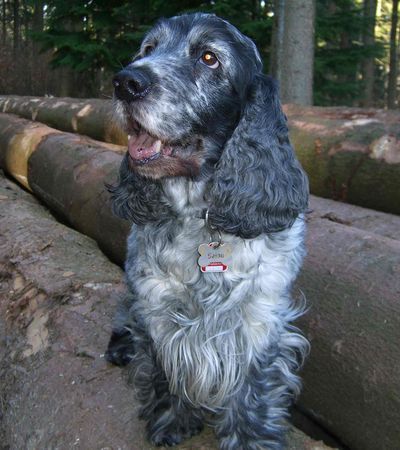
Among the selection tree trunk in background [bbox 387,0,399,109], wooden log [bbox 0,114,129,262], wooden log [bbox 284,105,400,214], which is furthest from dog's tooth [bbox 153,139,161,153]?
tree trunk in background [bbox 387,0,399,109]

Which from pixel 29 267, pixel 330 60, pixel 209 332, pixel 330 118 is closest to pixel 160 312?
pixel 209 332

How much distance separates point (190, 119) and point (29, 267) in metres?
2.05

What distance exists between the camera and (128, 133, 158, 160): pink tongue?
7.70 ft

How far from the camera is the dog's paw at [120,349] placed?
293 centimetres

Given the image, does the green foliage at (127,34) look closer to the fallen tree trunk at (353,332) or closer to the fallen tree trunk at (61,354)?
the fallen tree trunk at (61,354)

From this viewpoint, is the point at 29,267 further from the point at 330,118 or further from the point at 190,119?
the point at 330,118

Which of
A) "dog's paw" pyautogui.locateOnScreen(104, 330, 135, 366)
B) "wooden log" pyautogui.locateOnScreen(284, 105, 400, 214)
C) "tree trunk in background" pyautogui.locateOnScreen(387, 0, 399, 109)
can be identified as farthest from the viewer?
"tree trunk in background" pyautogui.locateOnScreen(387, 0, 399, 109)

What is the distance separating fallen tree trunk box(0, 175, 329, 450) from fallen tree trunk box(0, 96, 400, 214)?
4.06 feet

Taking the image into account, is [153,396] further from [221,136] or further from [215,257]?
[221,136]

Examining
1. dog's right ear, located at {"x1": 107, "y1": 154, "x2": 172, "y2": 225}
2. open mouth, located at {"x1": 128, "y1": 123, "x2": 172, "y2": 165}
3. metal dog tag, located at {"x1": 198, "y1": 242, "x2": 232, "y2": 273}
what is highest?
open mouth, located at {"x1": 128, "y1": 123, "x2": 172, "y2": 165}

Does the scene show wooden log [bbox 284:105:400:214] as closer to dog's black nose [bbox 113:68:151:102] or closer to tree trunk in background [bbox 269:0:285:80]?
dog's black nose [bbox 113:68:151:102]

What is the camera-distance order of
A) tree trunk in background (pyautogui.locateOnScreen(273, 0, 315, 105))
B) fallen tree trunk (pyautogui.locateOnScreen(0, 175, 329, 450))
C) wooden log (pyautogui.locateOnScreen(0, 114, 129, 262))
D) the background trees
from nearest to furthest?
fallen tree trunk (pyautogui.locateOnScreen(0, 175, 329, 450)) < wooden log (pyautogui.locateOnScreen(0, 114, 129, 262)) < tree trunk in background (pyautogui.locateOnScreen(273, 0, 315, 105)) < the background trees

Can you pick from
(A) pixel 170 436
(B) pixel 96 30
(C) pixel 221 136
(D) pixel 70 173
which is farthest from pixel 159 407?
(B) pixel 96 30

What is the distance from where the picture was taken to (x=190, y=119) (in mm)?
2379
